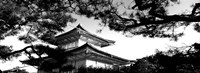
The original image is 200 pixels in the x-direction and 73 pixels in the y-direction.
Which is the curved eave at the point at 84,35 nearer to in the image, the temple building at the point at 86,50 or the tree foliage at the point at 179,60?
the temple building at the point at 86,50

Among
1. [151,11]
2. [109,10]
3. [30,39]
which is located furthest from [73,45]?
[151,11]

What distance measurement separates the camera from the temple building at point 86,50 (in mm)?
13327

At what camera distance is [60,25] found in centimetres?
889

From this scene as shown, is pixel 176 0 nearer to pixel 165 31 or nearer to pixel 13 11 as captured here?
pixel 165 31

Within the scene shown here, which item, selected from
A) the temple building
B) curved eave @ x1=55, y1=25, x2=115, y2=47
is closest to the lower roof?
the temple building

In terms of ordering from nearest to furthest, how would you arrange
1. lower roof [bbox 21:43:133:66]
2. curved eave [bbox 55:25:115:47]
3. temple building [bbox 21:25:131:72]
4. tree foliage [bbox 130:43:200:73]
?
tree foliage [bbox 130:43:200:73] → lower roof [bbox 21:43:133:66] → temple building [bbox 21:25:131:72] → curved eave [bbox 55:25:115:47]

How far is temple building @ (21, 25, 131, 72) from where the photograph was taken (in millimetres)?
13327

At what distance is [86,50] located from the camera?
42.0 feet

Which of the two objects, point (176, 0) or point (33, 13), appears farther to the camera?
point (33, 13)

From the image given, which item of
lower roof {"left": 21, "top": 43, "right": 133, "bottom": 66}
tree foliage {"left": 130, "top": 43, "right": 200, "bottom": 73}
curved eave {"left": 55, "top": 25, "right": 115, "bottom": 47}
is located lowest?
tree foliage {"left": 130, "top": 43, "right": 200, "bottom": 73}

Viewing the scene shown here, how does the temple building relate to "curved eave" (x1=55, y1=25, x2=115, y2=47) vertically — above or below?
below

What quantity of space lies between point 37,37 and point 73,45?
785 centimetres

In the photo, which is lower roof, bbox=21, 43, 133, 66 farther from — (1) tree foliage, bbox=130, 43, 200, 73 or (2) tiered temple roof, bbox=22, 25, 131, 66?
(1) tree foliage, bbox=130, 43, 200, 73

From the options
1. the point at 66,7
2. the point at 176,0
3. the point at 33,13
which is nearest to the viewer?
the point at 176,0
